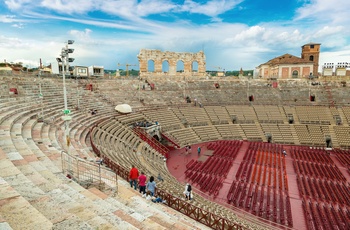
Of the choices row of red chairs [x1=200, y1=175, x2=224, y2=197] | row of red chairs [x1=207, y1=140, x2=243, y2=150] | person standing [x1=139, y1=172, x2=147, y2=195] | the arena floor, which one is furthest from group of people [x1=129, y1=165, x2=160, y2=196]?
row of red chairs [x1=207, y1=140, x2=243, y2=150]

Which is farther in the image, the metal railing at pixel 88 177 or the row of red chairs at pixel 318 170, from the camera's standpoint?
the row of red chairs at pixel 318 170

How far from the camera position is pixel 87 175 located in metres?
9.03

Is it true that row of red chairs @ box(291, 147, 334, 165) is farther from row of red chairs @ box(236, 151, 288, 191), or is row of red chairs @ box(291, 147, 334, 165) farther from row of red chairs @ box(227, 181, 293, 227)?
row of red chairs @ box(227, 181, 293, 227)

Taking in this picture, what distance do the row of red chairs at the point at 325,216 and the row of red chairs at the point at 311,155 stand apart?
33.0ft

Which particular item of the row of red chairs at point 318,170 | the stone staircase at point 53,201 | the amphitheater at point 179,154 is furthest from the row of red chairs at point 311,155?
the stone staircase at point 53,201

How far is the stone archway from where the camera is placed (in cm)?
4253

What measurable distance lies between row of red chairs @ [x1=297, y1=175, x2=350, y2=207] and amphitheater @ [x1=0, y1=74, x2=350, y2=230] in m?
0.12

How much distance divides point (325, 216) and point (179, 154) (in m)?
14.8

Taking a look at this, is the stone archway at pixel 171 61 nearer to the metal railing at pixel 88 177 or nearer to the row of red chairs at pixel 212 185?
the row of red chairs at pixel 212 185

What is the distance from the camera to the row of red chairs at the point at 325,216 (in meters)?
12.1

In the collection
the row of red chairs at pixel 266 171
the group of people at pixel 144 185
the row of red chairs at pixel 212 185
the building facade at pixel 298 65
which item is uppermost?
the building facade at pixel 298 65

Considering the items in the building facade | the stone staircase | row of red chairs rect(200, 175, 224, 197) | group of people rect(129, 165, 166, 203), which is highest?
the building facade

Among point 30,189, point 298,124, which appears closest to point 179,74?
point 298,124

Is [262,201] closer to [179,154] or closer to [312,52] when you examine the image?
[179,154]
